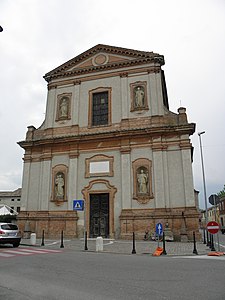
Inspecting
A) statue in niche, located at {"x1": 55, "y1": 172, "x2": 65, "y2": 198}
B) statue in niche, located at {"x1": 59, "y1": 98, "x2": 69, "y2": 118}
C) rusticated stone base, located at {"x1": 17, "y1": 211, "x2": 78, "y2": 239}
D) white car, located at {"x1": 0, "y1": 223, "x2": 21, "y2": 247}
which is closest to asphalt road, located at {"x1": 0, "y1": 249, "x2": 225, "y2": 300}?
white car, located at {"x1": 0, "y1": 223, "x2": 21, "y2": 247}

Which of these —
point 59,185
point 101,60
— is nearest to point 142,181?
point 59,185

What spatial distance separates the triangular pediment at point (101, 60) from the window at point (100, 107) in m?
2.06

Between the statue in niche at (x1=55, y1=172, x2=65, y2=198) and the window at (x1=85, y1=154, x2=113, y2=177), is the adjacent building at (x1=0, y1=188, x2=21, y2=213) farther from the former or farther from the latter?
the window at (x1=85, y1=154, x2=113, y2=177)

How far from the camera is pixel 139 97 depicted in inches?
891

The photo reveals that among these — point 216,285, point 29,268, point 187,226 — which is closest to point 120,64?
point 187,226

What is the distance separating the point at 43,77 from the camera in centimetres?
2652

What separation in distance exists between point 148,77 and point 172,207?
10203mm

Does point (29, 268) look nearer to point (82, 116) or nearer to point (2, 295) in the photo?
point (2, 295)

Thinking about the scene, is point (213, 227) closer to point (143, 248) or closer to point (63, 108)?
point (143, 248)

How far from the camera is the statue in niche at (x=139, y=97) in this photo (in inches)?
885

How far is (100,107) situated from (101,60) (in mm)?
→ 4274

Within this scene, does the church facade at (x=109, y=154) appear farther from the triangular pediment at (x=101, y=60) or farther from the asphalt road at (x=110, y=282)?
the asphalt road at (x=110, y=282)

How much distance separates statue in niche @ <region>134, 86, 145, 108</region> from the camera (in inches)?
885

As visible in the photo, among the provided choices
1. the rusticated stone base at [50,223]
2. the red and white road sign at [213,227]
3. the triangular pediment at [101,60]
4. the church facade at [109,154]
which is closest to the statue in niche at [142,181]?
the church facade at [109,154]
